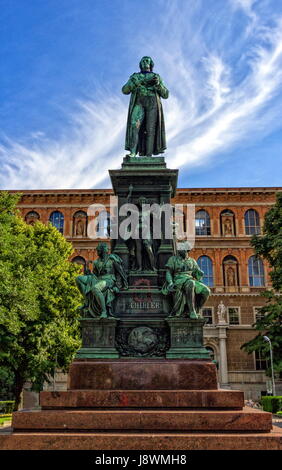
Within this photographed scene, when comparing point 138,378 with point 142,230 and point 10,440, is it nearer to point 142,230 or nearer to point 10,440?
point 10,440

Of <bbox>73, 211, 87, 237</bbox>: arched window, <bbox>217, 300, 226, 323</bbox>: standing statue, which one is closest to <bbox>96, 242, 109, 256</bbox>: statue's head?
<bbox>217, 300, 226, 323</bbox>: standing statue

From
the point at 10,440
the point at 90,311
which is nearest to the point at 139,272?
the point at 90,311

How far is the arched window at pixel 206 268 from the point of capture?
1727 inches

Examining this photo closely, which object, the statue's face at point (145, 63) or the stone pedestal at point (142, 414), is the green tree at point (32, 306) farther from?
the stone pedestal at point (142, 414)

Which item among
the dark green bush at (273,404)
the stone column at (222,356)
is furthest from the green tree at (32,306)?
the stone column at (222,356)

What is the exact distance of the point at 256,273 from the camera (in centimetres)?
4409

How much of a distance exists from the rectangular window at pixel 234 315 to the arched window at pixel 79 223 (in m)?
16.3

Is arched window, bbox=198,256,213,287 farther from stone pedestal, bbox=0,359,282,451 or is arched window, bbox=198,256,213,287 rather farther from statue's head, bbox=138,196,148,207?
stone pedestal, bbox=0,359,282,451

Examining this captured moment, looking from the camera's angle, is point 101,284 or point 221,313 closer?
point 101,284

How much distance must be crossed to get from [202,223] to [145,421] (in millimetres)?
40053

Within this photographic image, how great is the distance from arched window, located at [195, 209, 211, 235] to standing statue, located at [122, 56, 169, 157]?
3546cm

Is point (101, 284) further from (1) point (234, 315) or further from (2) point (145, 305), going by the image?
(1) point (234, 315)

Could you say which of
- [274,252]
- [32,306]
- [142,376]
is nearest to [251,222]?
[274,252]

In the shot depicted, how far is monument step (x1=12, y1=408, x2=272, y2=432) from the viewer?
6.61 metres
